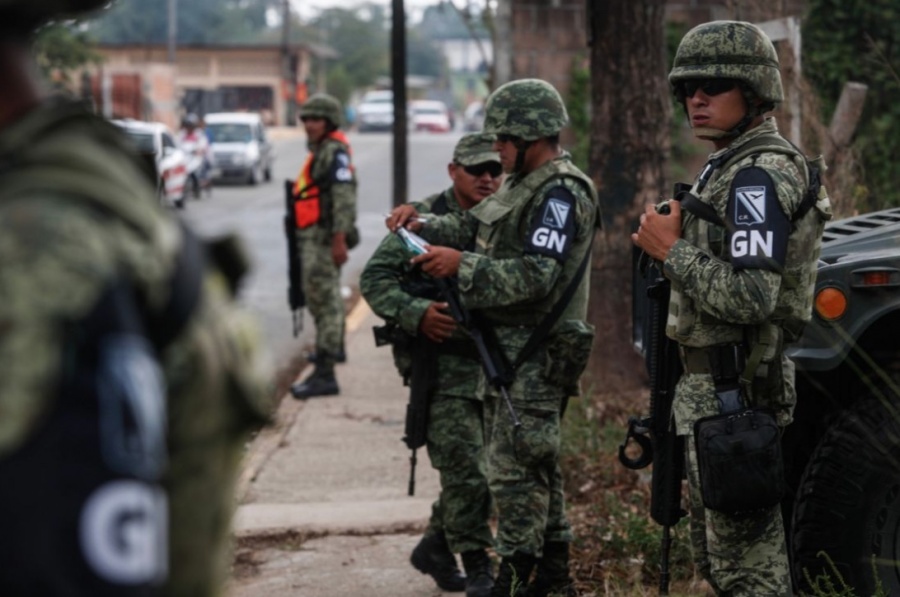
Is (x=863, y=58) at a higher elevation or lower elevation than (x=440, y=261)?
higher

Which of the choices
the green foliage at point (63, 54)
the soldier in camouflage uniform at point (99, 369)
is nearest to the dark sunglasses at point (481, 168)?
the soldier in camouflage uniform at point (99, 369)

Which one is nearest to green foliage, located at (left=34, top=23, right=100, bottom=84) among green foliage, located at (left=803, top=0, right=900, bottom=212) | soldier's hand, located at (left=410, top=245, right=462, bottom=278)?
green foliage, located at (left=803, top=0, right=900, bottom=212)

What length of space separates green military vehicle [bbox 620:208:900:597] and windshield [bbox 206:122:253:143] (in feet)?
95.2

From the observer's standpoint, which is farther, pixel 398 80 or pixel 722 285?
pixel 398 80

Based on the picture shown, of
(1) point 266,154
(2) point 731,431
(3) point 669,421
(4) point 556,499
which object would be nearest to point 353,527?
(4) point 556,499

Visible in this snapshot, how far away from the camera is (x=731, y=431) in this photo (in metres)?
3.86

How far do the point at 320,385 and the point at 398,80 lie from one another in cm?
A: 352

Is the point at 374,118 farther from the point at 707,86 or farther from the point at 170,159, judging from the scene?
the point at 707,86

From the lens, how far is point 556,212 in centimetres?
482

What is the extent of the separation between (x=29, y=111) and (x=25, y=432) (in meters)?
0.36

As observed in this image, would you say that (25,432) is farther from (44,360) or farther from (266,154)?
(266,154)

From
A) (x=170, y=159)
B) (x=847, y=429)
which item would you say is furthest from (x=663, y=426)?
(x=170, y=159)

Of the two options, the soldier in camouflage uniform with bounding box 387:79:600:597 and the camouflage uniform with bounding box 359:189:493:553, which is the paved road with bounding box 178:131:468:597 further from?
the soldier in camouflage uniform with bounding box 387:79:600:597

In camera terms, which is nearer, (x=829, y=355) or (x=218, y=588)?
(x=218, y=588)
